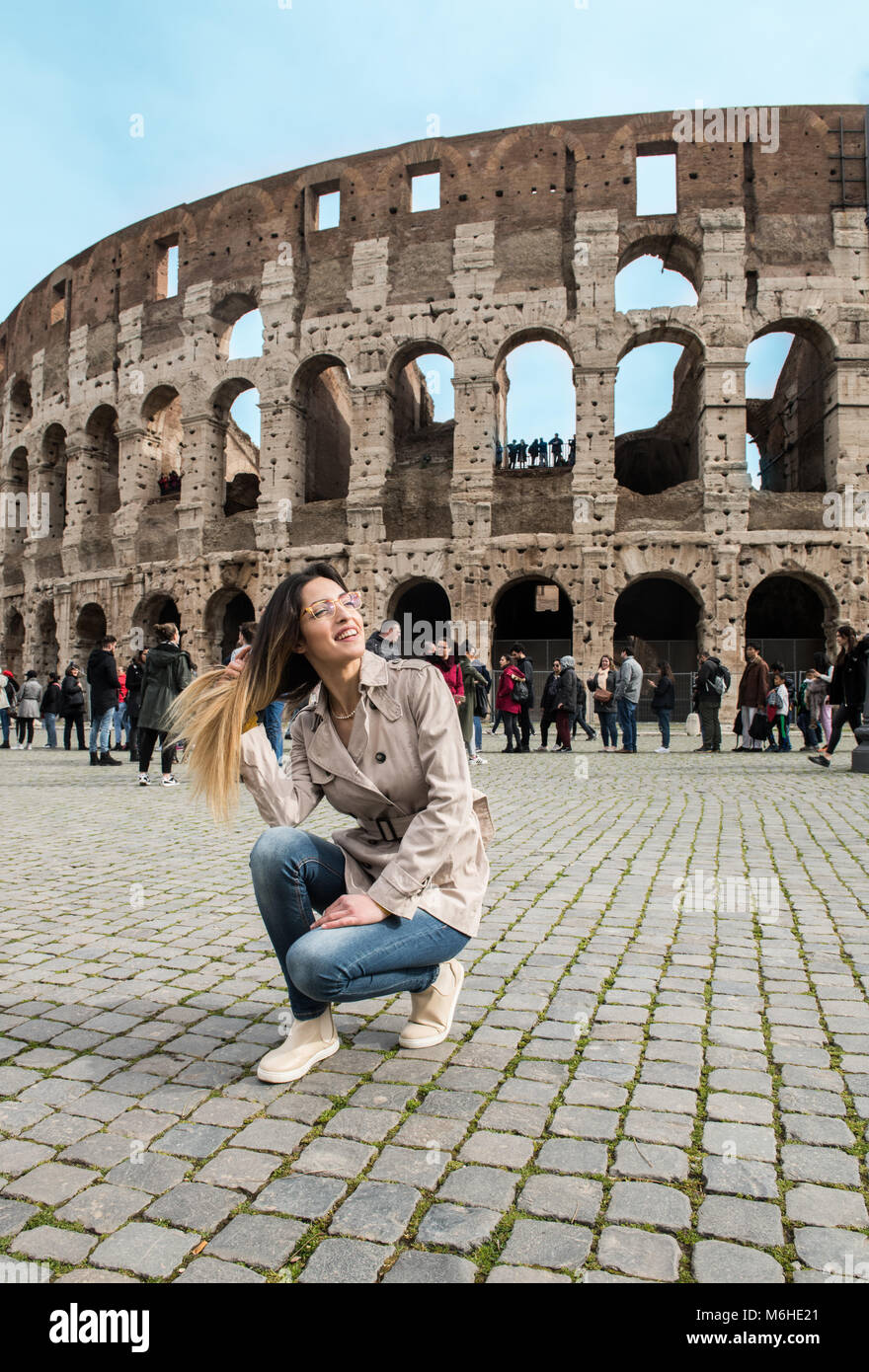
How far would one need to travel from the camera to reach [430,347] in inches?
813

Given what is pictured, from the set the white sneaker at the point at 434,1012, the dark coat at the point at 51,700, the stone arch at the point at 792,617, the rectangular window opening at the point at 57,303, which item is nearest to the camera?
the white sneaker at the point at 434,1012

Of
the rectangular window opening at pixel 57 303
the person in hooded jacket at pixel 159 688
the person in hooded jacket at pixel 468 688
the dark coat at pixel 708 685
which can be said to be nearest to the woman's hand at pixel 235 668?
the person in hooded jacket at pixel 159 688

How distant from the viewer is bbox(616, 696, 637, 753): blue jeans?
1361 centimetres

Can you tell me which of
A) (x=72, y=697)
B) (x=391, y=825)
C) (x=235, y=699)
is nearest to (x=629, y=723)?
(x=72, y=697)

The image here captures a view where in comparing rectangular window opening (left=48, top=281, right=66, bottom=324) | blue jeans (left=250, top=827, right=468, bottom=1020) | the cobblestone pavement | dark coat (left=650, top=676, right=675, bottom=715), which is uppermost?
rectangular window opening (left=48, top=281, right=66, bottom=324)

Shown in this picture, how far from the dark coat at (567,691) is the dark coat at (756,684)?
8.76 ft

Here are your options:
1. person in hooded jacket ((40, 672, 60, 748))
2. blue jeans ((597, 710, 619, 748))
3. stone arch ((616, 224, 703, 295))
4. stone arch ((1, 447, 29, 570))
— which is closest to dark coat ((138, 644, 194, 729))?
person in hooded jacket ((40, 672, 60, 748))

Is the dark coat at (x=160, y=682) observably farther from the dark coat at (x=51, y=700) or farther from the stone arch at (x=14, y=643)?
the stone arch at (x=14, y=643)

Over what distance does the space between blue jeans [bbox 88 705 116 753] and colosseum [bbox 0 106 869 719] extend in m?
8.46

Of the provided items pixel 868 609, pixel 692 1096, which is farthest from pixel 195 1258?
pixel 868 609

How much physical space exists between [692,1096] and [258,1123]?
1150mm

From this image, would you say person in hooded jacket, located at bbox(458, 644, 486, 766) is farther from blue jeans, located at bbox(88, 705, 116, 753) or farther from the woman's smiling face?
the woman's smiling face

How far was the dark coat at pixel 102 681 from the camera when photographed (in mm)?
11727
